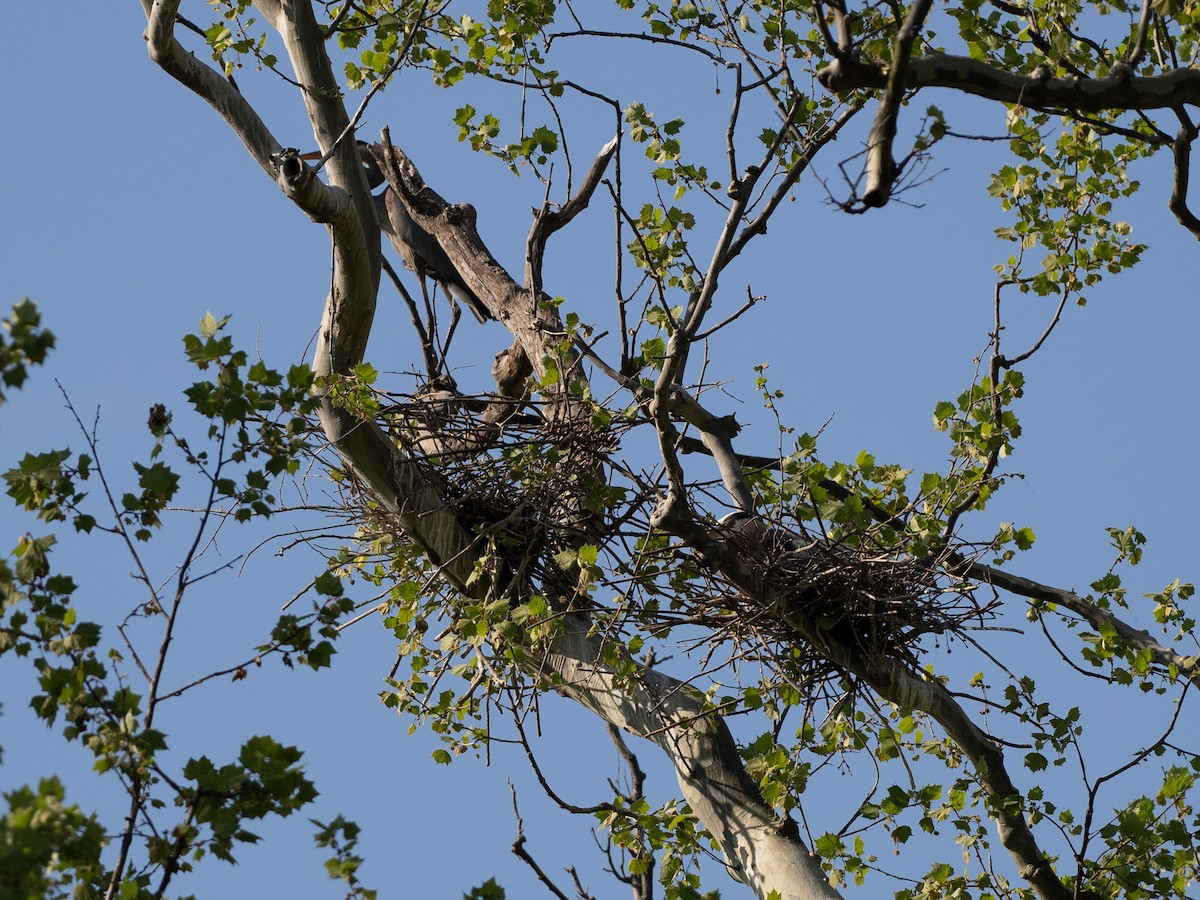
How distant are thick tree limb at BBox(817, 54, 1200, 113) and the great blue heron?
3.42 meters

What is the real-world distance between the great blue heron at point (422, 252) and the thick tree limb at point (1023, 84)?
3417 millimetres

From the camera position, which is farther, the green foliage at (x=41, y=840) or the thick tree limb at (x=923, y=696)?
the thick tree limb at (x=923, y=696)

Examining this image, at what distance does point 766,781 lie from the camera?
545cm

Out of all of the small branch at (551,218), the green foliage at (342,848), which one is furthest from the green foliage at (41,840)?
the small branch at (551,218)

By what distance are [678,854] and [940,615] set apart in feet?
4.51

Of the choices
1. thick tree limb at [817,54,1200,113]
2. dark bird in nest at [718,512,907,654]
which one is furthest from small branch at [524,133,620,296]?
thick tree limb at [817,54,1200,113]

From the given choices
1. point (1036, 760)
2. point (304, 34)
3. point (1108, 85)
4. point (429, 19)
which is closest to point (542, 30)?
point (429, 19)

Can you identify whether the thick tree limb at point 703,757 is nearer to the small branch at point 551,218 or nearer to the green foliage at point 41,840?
the small branch at point 551,218

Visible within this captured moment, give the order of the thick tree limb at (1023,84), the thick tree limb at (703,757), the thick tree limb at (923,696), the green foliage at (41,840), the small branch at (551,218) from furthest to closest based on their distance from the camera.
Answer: the small branch at (551,218) < the thick tree limb at (703,757) < the thick tree limb at (923,696) < the thick tree limb at (1023,84) < the green foliage at (41,840)

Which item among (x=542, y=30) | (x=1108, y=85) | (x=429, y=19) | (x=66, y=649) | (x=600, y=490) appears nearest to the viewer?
(x=66, y=649)

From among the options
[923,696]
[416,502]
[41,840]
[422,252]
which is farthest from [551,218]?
[41,840]

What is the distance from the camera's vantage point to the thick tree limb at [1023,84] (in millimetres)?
4102

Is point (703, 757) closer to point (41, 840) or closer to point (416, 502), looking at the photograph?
point (416, 502)

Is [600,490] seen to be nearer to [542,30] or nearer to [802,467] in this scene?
[802,467]
